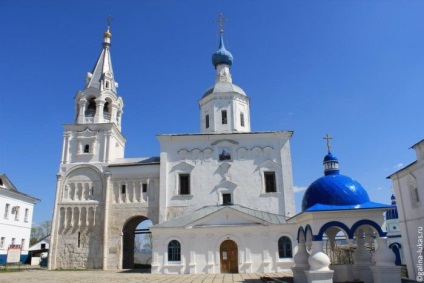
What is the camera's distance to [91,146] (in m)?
25.8

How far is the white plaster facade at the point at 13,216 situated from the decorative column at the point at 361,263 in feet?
91.2

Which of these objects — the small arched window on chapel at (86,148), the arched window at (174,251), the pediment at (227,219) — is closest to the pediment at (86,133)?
the small arched window on chapel at (86,148)

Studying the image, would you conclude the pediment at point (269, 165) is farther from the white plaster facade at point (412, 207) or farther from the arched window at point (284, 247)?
the white plaster facade at point (412, 207)

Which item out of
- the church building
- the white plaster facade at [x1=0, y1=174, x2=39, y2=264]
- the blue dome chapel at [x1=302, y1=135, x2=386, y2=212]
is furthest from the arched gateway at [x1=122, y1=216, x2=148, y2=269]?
the blue dome chapel at [x1=302, y1=135, x2=386, y2=212]

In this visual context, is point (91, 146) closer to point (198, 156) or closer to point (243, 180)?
point (198, 156)

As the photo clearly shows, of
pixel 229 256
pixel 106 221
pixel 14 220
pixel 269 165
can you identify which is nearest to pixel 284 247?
pixel 229 256

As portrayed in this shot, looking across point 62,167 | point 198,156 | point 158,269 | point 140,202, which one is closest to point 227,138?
point 198,156

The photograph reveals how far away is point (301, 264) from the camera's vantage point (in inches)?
467

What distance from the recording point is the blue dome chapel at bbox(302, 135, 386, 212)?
1100cm

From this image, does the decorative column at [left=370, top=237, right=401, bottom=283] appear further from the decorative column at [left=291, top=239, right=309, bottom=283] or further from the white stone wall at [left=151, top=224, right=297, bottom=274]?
the white stone wall at [left=151, top=224, right=297, bottom=274]

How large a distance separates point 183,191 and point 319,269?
48.0 feet

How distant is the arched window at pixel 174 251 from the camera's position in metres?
20.2

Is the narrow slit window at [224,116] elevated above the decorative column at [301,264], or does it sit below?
above

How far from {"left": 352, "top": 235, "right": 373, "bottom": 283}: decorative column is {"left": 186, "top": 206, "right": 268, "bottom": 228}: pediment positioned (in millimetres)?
8261
